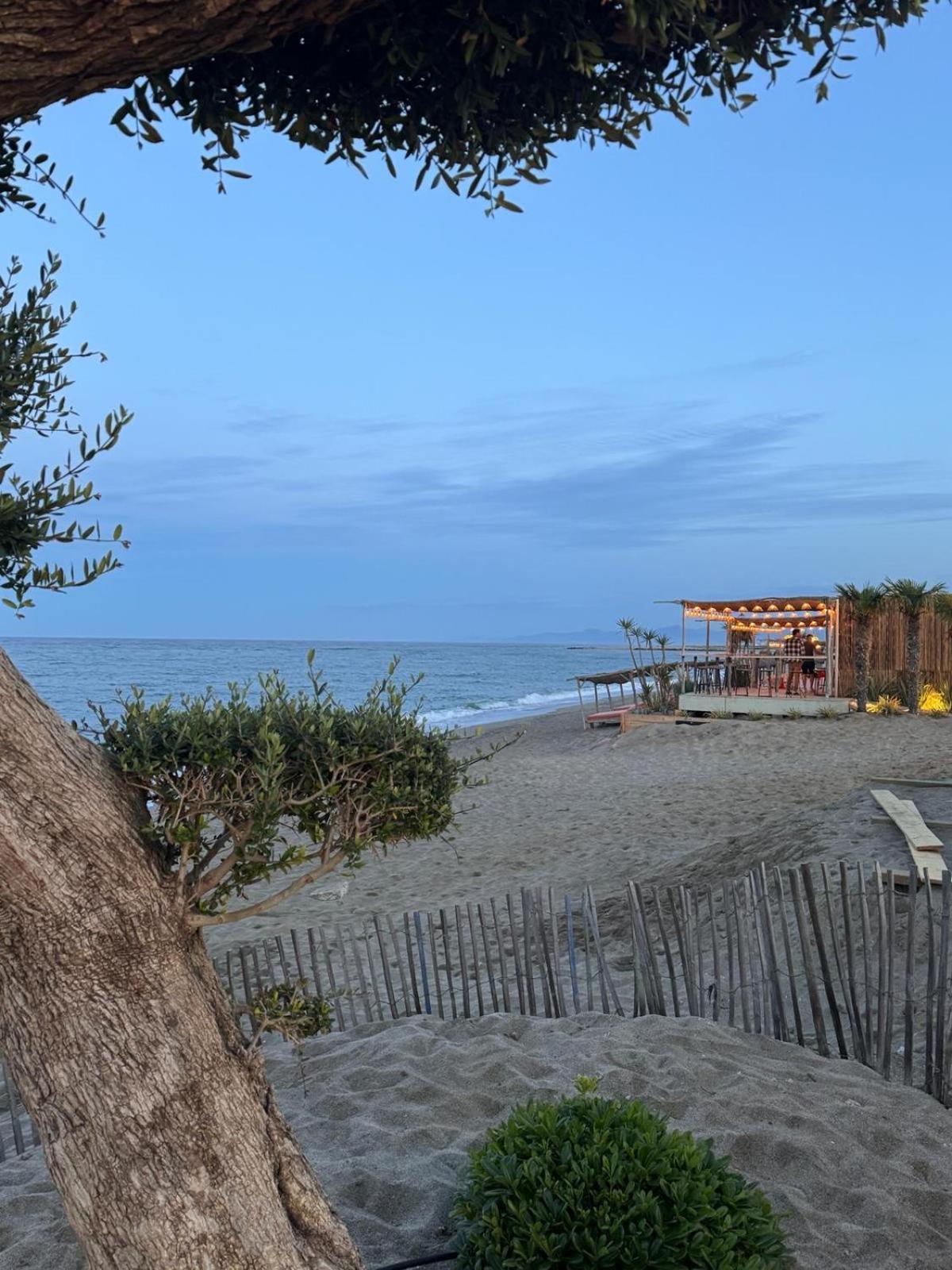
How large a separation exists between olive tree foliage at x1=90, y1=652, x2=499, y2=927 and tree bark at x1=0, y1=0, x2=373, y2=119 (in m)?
1.55

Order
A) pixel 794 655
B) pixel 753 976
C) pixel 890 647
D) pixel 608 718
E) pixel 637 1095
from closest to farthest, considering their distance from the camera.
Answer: pixel 637 1095
pixel 753 976
pixel 890 647
pixel 794 655
pixel 608 718

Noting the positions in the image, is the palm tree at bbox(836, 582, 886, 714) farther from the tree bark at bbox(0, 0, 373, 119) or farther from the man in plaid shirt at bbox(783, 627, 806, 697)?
the tree bark at bbox(0, 0, 373, 119)

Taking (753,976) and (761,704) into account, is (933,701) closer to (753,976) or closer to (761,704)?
(761,704)

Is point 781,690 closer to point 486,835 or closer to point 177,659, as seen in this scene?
point 486,835

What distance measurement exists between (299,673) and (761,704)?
5379 cm

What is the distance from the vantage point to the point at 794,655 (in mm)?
22094

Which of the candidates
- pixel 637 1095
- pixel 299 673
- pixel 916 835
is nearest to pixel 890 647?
pixel 916 835

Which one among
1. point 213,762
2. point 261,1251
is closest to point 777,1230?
point 261,1251

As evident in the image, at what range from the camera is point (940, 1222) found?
347cm

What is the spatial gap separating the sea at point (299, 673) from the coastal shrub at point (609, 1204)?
22.9 meters

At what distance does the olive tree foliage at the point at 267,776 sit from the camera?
108 inches

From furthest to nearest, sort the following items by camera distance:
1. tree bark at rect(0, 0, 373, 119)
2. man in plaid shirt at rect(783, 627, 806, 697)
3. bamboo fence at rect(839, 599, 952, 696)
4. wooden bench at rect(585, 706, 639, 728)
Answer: wooden bench at rect(585, 706, 639, 728)
man in plaid shirt at rect(783, 627, 806, 697)
bamboo fence at rect(839, 599, 952, 696)
tree bark at rect(0, 0, 373, 119)

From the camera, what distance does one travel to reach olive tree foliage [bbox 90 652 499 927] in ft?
9.03

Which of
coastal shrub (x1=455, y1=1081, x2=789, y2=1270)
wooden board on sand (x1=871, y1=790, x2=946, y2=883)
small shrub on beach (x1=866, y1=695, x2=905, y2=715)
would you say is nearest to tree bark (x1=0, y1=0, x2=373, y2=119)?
coastal shrub (x1=455, y1=1081, x2=789, y2=1270)
